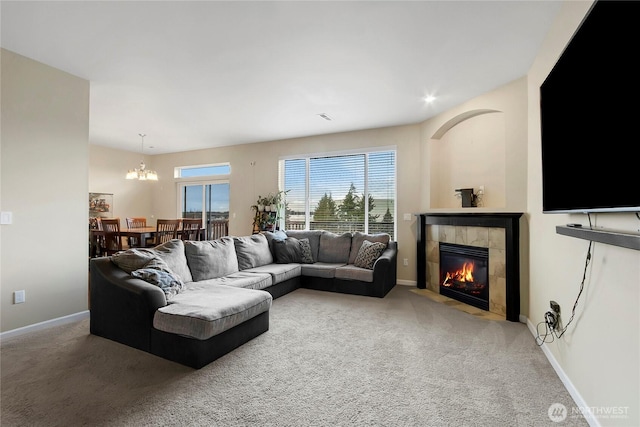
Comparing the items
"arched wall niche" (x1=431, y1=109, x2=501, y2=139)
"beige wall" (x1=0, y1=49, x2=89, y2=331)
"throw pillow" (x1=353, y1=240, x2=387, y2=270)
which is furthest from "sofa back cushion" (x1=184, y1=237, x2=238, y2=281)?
"arched wall niche" (x1=431, y1=109, x2=501, y2=139)

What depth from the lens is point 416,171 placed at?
500 centimetres

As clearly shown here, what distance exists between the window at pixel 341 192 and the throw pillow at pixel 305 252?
885 millimetres

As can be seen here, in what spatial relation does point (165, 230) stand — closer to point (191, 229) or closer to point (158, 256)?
point (191, 229)

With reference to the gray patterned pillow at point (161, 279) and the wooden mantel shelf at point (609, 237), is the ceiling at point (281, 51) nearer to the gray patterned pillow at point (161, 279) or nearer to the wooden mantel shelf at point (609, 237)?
the wooden mantel shelf at point (609, 237)

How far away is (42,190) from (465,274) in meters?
5.19

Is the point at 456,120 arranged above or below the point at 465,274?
above

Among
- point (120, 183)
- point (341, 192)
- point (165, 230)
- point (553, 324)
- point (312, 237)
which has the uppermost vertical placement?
point (120, 183)

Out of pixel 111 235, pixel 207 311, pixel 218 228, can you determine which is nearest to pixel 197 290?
pixel 207 311

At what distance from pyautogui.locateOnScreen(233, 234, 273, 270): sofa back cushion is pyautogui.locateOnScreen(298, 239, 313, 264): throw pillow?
53 centimetres

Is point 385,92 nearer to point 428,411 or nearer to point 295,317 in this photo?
Answer: point 295,317

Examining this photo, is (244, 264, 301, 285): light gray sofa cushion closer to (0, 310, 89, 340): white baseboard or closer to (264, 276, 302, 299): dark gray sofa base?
(264, 276, 302, 299): dark gray sofa base

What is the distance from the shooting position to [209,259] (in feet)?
12.1

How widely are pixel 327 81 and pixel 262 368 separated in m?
3.09

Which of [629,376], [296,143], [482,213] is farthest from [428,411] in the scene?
[296,143]
